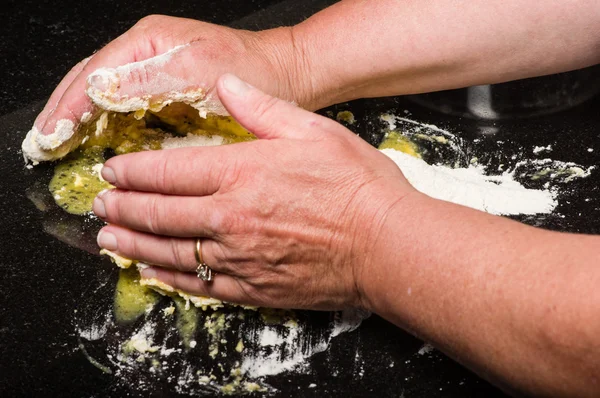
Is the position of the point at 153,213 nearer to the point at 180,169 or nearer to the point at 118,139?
the point at 180,169

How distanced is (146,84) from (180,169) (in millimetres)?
204

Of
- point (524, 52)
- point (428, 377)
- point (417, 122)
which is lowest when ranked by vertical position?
point (428, 377)

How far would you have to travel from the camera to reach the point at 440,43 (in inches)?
44.3

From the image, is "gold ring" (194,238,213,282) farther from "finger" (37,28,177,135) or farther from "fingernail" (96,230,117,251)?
"finger" (37,28,177,135)

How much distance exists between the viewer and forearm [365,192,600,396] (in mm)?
694

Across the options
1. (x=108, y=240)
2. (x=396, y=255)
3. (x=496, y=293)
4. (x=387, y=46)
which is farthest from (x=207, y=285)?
(x=387, y=46)

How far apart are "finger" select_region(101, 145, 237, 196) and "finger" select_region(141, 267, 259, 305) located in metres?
0.11

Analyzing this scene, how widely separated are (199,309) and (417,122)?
1.63 feet

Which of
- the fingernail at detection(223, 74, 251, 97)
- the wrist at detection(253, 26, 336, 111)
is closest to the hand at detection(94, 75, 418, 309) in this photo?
the fingernail at detection(223, 74, 251, 97)

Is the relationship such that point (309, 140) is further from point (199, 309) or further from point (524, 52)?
point (524, 52)

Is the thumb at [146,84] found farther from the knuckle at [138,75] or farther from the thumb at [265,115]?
the thumb at [265,115]

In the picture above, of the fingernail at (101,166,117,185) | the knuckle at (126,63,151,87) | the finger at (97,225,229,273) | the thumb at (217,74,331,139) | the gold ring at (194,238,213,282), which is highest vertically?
the knuckle at (126,63,151,87)

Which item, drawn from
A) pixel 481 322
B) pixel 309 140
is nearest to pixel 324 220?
pixel 309 140

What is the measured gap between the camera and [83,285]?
940 mm
